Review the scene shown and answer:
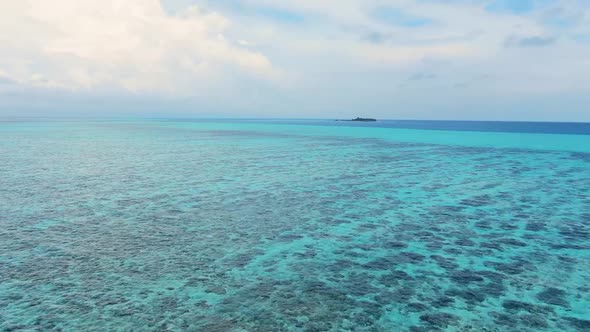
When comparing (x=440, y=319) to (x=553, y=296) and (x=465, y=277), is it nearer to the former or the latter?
(x=465, y=277)

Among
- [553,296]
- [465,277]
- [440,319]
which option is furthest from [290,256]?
[553,296]

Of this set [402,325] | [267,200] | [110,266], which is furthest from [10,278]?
[267,200]

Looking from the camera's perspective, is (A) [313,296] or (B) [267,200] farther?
(B) [267,200]

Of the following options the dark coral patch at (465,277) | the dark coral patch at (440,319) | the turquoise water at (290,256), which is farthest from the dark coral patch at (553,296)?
the dark coral patch at (440,319)

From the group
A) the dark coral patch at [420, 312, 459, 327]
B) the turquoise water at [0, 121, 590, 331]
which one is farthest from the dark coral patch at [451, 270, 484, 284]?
the dark coral patch at [420, 312, 459, 327]

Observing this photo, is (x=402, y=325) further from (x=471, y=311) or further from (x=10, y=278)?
(x=10, y=278)

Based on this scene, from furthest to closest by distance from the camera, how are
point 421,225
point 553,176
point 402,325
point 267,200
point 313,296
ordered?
point 553,176 → point 267,200 → point 421,225 → point 313,296 → point 402,325

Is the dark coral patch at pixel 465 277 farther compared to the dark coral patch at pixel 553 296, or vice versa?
the dark coral patch at pixel 465 277

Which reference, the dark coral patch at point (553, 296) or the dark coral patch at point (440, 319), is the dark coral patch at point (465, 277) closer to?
the dark coral patch at point (553, 296)

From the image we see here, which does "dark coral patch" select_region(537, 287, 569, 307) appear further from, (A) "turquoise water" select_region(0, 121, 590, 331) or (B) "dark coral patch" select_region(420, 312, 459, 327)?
(B) "dark coral patch" select_region(420, 312, 459, 327)
